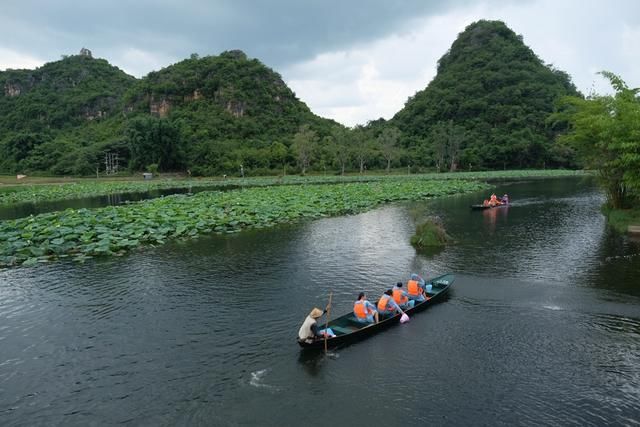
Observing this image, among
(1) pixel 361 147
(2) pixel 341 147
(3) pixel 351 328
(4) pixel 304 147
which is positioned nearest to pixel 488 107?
(1) pixel 361 147

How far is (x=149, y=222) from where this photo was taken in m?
26.5

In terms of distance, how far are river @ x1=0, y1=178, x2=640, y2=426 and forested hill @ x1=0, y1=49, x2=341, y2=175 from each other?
66.9m

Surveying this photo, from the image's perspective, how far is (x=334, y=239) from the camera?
24.8 meters

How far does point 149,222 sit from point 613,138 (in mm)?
27751

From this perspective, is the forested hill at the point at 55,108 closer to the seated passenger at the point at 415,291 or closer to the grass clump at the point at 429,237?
the grass clump at the point at 429,237

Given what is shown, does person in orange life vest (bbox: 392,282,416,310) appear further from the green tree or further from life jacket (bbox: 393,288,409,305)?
the green tree

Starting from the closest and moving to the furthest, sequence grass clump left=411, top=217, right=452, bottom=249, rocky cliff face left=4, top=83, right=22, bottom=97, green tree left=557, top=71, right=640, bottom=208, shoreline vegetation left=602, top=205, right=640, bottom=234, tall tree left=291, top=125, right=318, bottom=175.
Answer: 1. grass clump left=411, top=217, right=452, bottom=249
2. green tree left=557, top=71, right=640, bottom=208
3. shoreline vegetation left=602, top=205, right=640, bottom=234
4. tall tree left=291, top=125, right=318, bottom=175
5. rocky cliff face left=4, top=83, right=22, bottom=97

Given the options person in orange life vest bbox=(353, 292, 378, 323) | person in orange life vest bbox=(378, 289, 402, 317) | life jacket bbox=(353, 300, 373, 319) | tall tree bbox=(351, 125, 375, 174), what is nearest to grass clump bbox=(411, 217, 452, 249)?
person in orange life vest bbox=(378, 289, 402, 317)

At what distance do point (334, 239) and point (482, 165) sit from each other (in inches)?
3326

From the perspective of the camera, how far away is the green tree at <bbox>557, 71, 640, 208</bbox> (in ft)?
78.3

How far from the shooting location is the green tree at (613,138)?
2388 cm

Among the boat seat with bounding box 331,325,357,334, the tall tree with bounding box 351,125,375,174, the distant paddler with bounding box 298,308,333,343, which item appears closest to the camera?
the distant paddler with bounding box 298,308,333,343

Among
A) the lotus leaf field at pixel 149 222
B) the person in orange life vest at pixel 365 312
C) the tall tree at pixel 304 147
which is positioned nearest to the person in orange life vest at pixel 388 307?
the person in orange life vest at pixel 365 312

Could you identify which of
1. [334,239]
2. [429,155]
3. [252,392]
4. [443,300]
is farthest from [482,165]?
[252,392]
